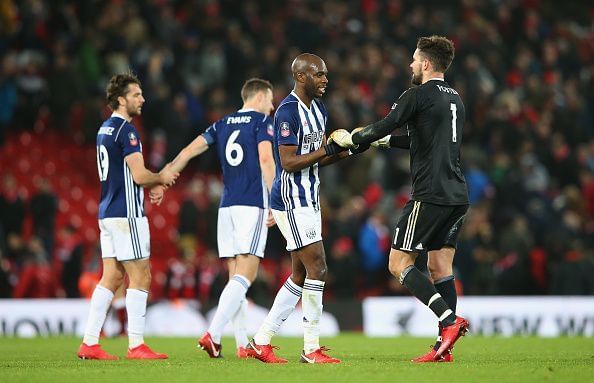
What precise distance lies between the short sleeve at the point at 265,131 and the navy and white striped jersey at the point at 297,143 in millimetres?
1057

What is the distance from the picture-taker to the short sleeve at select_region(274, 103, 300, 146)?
868 centimetres

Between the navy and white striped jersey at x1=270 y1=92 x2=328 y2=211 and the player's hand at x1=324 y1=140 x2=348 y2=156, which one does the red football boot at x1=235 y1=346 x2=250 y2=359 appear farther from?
the player's hand at x1=324 y1=140 x2=348 y2=156

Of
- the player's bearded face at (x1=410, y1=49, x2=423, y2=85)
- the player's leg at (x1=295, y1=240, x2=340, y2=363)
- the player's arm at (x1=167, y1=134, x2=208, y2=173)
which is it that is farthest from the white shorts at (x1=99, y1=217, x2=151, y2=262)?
the player's bearded face at (x1=410, y1=49, x2=423, y2=85)

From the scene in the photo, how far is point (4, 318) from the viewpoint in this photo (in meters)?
15.7

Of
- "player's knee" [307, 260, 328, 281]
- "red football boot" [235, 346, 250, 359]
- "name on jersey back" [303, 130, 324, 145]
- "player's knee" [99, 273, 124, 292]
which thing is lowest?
"red football boot" [235, 346, 250, 359]

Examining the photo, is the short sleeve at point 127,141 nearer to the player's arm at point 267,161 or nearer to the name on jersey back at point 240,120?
the name on jersey back at point 240,120

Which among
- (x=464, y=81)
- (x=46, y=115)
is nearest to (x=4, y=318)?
(x=46, y=115)

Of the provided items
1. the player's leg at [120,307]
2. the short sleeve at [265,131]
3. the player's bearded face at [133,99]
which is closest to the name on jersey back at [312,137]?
the short sleeve at [265,131]

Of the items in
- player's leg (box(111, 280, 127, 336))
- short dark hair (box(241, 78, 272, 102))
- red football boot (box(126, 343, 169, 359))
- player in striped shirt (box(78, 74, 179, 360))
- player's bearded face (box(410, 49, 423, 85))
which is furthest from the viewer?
player's leg (box(111, 280, 127, 336))

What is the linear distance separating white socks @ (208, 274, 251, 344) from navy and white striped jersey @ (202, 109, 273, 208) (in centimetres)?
85

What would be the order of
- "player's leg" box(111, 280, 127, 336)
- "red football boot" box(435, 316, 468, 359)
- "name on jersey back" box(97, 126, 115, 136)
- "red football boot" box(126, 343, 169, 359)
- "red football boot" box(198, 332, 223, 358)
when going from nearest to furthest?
"red football boot" box(435, 316, 468, 359)
"red football boot" box(198, 332, 223, 358)
"red football boot" box(126, 343, 169, 359)
"name on jersey back" box(97, 126, 115, 136)
"player's leg" box(111, 280, 127, 336)

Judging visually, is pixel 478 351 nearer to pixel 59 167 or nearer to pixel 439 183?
pixel 439 183

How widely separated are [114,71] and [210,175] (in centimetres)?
280

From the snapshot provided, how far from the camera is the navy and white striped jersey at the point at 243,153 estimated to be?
1010 centimetres
